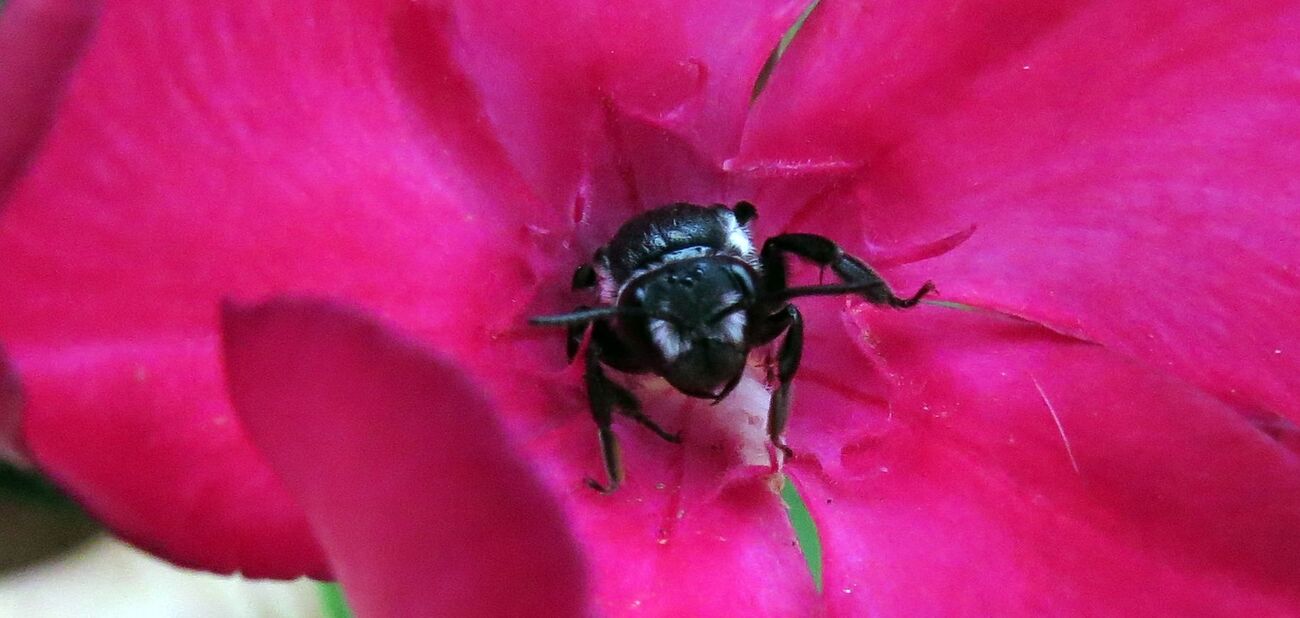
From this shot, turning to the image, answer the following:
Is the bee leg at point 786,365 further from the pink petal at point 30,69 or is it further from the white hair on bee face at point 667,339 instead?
the pink petal at point 30,69

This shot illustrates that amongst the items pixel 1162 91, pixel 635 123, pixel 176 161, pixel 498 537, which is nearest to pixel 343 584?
pixel 498 537

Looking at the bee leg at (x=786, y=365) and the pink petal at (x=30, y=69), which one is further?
the bee leg at (x=786, y=365)

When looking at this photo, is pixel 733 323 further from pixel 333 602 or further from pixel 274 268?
pixel 333 602

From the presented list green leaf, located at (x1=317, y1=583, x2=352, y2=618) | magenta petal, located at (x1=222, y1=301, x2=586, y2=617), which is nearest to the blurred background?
green leaf, located at (x1=317, y1=583, x2=352, y2=618)

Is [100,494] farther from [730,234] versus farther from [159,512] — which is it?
[730,234]

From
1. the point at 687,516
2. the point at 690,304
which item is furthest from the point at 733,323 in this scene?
the point at 687,516

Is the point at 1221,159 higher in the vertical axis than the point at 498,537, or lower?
lower

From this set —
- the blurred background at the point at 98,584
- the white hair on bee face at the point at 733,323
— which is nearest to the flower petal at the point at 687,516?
the white hair on bee face at the point at 733,323
